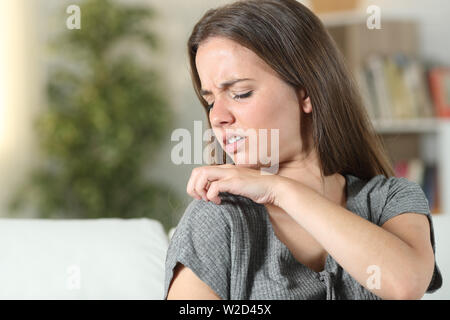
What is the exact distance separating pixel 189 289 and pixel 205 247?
7cm

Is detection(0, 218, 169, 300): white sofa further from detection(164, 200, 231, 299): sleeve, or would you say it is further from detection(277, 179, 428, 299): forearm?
detection(277, 179, 428, 299): forearm

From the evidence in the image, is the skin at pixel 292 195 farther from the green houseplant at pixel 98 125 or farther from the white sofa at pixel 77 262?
the green houseplant at pixel 98 125

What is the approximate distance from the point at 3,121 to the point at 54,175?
397 millimetres

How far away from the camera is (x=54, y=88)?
3.41m

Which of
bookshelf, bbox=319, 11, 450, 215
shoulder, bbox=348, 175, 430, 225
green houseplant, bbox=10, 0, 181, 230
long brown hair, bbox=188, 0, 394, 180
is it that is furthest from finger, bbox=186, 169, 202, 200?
bookshelf, bbox=319, 11, 450, 215

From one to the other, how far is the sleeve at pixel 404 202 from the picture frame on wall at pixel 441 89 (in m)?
2.26

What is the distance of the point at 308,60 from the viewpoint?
1.09 metres

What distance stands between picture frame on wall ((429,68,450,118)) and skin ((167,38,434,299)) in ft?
7.48

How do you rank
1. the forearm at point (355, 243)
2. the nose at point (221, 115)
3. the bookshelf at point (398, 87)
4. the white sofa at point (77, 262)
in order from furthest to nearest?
1. the bookshelf at point (398, 87)
2. the white sofa at point (77, 262)
3. the nose at point (221, 115)
4. the forearm at point (355, 243)

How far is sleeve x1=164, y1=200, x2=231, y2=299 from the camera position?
957 mm

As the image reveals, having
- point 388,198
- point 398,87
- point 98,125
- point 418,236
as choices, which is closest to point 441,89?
point 398,87

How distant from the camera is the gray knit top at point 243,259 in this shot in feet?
3.17

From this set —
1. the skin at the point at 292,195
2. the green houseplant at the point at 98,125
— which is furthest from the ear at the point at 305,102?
the green houseplant at the point at 98,125

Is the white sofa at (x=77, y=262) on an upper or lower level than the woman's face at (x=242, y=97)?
lower
